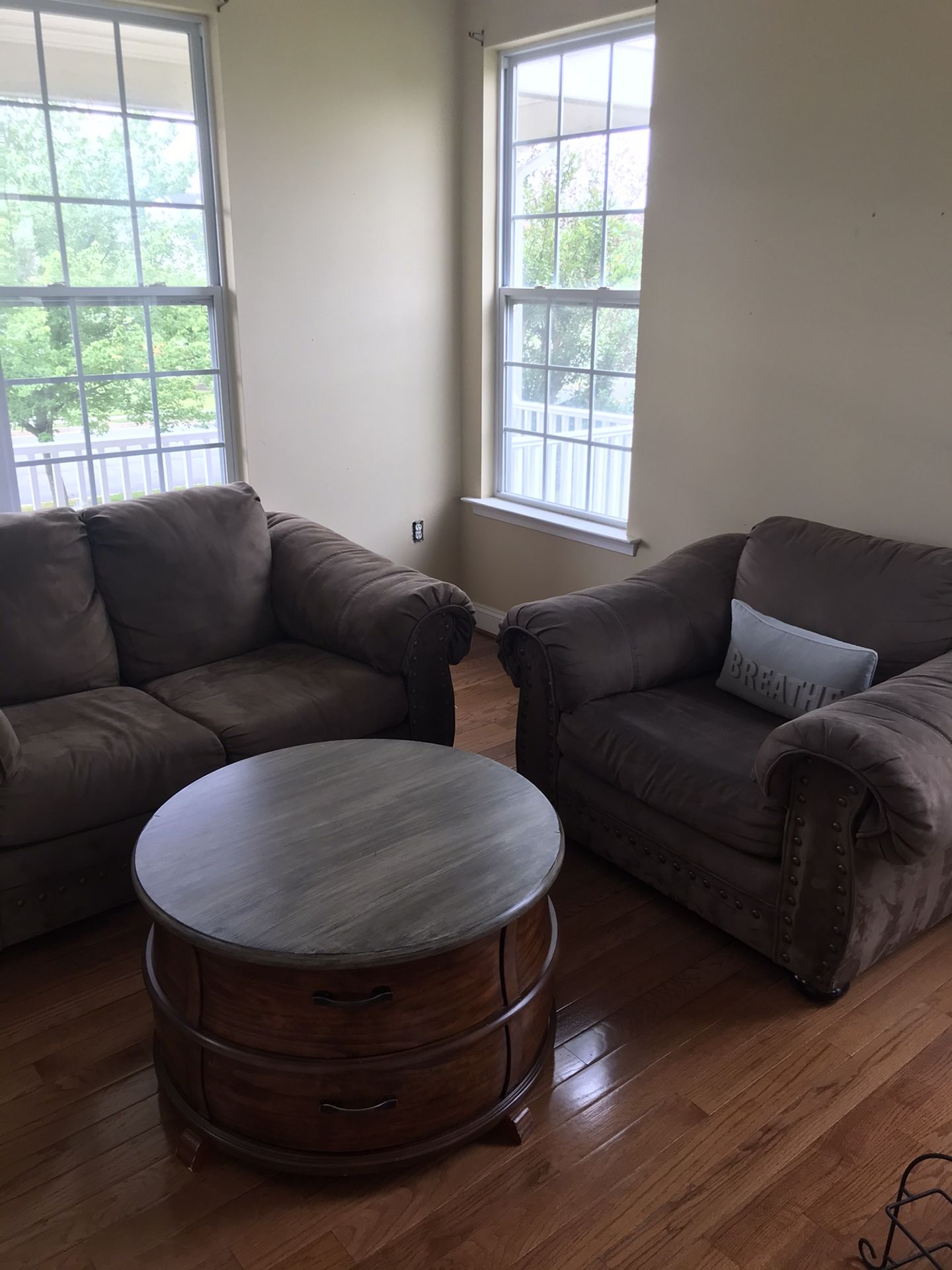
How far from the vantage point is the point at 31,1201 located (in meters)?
1.71

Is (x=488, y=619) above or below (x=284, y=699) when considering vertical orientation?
below

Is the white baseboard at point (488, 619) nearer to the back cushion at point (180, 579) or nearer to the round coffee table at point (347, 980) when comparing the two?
the back cushion at point (180, 579)

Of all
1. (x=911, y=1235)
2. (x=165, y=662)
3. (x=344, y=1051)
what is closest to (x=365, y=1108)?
(x=344, y=1051)

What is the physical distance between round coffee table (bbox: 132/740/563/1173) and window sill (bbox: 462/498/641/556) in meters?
1.96

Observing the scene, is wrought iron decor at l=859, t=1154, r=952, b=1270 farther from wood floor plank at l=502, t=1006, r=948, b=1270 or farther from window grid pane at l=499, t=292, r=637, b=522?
window grid pane at l=499, t=292, r=637, b=522

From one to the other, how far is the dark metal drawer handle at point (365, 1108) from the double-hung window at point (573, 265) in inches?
102

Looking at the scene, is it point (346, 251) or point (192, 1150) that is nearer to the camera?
point (192, 1150)

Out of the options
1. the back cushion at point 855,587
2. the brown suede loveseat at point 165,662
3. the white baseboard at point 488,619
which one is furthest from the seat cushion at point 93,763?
the white baseboard at point 488,619

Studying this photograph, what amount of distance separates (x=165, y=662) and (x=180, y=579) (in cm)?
25

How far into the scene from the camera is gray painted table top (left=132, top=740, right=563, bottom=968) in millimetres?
1630

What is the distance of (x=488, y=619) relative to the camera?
4.48 m

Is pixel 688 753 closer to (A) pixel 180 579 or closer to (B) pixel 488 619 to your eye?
(A) pixel 180 579

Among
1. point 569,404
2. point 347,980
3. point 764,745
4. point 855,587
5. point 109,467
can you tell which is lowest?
point 347,980

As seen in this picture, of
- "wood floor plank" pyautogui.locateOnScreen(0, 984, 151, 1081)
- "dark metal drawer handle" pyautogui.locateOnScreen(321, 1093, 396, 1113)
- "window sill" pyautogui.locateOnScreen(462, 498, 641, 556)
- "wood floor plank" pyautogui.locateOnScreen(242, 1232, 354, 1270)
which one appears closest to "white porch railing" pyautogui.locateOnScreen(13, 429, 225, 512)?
"window sill" pyautogui.locateOnScreen(462, 498, 641, 556)
